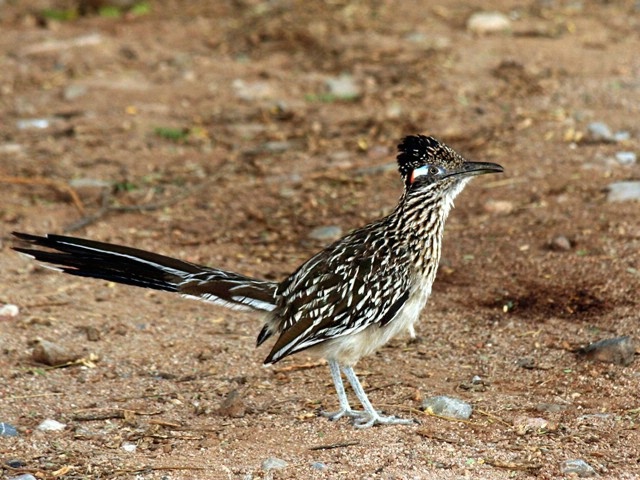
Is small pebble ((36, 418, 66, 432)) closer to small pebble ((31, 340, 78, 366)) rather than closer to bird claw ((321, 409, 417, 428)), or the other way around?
small pebble ((31, 340, 78, 366))

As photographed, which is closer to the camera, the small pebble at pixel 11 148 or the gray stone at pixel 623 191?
the gray stone at pixel 623 191

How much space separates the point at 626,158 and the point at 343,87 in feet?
10.0

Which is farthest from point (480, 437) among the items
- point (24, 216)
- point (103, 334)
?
point (24, 216)

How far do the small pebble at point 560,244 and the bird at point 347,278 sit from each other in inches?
66.7

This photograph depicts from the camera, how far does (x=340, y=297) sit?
5.42 metres

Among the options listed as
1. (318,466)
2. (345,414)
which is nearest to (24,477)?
(318,466)

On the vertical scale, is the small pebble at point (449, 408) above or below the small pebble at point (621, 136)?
below

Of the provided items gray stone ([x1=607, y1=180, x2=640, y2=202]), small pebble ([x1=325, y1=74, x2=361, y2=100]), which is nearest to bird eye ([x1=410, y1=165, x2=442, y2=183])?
gray stone ([x1=607, y1=180, x2=640, y2=202])

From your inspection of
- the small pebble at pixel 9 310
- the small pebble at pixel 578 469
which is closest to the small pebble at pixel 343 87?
the small pebble at pixel 9 310

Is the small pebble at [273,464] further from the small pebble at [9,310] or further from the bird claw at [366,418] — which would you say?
the small pebble at [9,310]

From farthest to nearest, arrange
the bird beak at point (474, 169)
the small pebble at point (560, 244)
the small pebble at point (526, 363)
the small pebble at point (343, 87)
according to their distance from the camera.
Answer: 1. the small pebble at point (343, 87)
2. the small pebble at point (560, 244)
3. the small pebble at point (526, 363)
4. the bird beak at point (474, 169)

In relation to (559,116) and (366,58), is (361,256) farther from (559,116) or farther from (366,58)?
(366,58)

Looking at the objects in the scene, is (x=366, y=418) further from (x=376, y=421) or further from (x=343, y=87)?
(x=343, y=87)

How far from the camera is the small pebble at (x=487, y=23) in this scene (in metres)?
11.5
